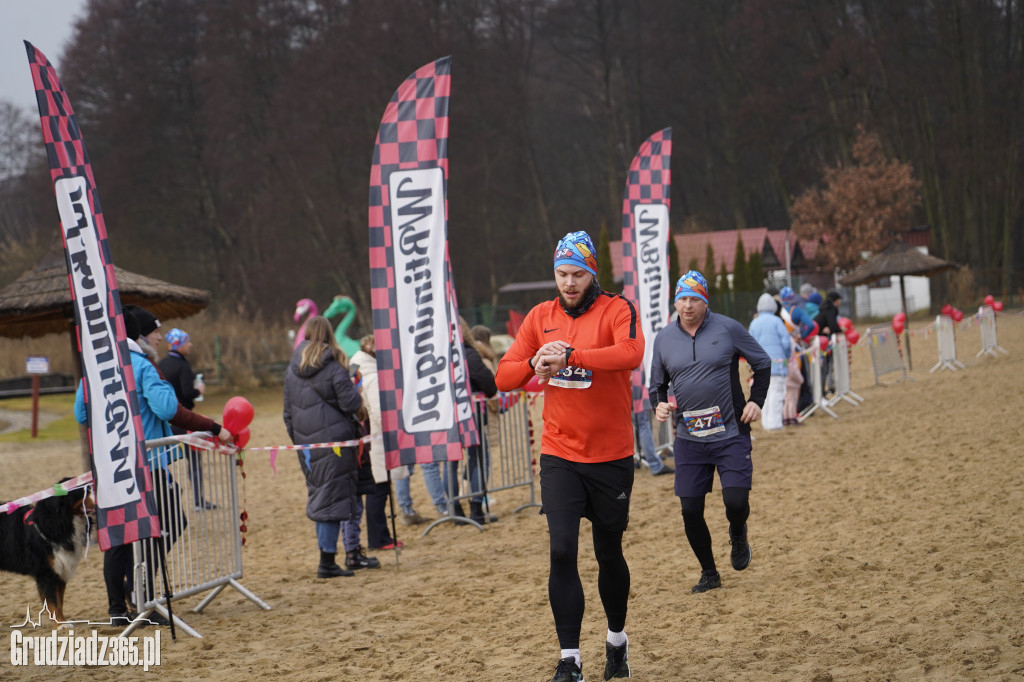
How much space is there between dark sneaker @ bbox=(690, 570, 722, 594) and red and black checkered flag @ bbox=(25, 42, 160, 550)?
3320 millimetres

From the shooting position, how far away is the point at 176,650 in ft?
19.7

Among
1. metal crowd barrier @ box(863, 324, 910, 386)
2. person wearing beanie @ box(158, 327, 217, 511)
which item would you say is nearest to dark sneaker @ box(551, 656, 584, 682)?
person wearing beanie @ box(158, 327, 217, 511)

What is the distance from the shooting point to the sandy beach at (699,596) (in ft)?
16.7

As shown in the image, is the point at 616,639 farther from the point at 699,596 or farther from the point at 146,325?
the point at 146,325

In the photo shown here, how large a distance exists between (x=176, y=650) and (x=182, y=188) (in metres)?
39.7

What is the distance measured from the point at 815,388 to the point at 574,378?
1199 cm

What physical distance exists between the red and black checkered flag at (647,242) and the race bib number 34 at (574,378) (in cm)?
658

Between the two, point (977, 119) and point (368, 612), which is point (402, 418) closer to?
Result: point (368, 612)

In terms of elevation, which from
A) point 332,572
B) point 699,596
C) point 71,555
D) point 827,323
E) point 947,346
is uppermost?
point 827,323

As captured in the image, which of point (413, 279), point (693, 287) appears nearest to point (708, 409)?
point (693, 287)

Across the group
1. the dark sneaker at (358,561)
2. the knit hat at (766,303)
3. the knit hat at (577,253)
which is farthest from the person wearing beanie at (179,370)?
the knit hat at (766,303)

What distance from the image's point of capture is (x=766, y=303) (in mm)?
12711

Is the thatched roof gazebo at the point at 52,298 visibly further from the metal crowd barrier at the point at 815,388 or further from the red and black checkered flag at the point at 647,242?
the metal crowd barrier at the point at 815,388

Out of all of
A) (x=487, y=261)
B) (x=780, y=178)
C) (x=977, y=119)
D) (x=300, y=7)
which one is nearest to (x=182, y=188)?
(x=300, y=7)
